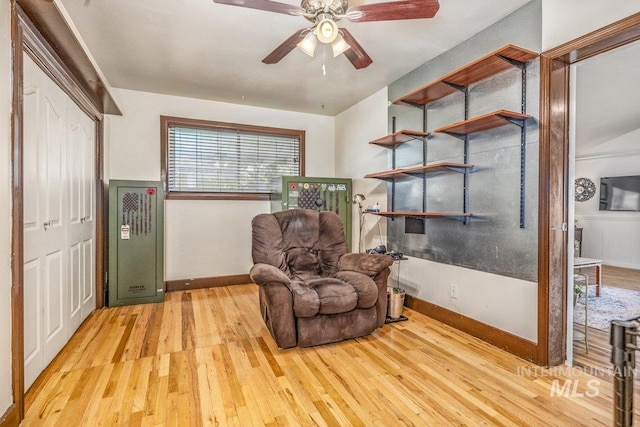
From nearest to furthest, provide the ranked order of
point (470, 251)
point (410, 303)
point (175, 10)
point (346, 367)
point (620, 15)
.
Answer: point (620, 15) < point (346, 367) < point (175, 10) < point (470, 251) < point (410, 303)

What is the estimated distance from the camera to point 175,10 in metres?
2.37

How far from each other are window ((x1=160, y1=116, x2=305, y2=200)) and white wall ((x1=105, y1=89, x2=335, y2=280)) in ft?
0.34

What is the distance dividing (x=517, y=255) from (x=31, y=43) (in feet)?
11.5

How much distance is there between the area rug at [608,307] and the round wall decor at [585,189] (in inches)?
116

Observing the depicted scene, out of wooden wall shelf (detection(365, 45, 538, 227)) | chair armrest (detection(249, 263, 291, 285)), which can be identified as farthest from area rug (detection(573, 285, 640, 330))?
chair armrest (detection(249, 263, 291, 285))

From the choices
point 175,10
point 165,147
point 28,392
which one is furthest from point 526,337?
point 165,147

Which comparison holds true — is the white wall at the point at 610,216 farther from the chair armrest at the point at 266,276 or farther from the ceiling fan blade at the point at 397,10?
the chair armrest at the point at 266,276

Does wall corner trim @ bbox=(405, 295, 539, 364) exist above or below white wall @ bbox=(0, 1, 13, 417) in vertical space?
below

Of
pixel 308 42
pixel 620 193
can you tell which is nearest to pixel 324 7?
pixel 308 42

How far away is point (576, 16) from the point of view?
2031mm

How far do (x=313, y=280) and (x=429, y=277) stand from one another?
1.21 meters

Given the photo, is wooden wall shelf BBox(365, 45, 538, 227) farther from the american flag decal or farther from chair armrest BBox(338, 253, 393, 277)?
the american flag decal

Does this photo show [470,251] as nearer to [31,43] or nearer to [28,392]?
[28,392]

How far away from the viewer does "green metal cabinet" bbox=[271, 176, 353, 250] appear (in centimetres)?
418
